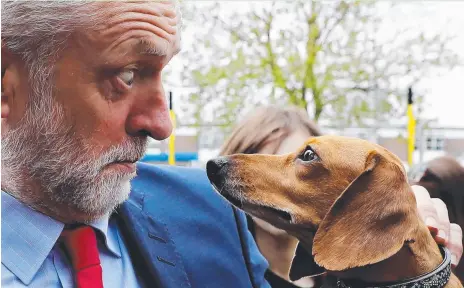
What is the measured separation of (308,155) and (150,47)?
2.20 feet

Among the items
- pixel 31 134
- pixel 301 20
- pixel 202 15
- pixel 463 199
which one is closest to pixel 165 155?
pixel 301 20

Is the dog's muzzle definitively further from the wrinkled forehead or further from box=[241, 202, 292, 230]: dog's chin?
the wrinkled forehead

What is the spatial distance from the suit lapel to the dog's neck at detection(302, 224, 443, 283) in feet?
1.46

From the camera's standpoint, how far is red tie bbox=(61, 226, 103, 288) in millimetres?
1004

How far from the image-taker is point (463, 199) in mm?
2084

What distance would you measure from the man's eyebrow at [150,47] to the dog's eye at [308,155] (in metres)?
0.64

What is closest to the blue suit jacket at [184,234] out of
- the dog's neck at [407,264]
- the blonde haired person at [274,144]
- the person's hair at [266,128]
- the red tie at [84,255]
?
the red tie at [84,255]

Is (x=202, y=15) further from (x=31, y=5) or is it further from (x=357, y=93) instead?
(x=357, y=93)

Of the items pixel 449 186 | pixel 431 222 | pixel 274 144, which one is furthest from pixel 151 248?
pixel 449 186

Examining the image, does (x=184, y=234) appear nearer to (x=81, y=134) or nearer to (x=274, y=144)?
(x=81, y=134)

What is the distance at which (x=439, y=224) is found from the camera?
1387 millimetres

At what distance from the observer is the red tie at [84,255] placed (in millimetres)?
1004

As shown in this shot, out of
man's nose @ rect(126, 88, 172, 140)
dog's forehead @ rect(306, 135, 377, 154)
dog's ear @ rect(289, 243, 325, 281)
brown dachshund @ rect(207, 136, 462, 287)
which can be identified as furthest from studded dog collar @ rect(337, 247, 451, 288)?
man's nose @ rect(126, 88, 172, 140)

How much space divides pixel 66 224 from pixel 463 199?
63.9 inches
